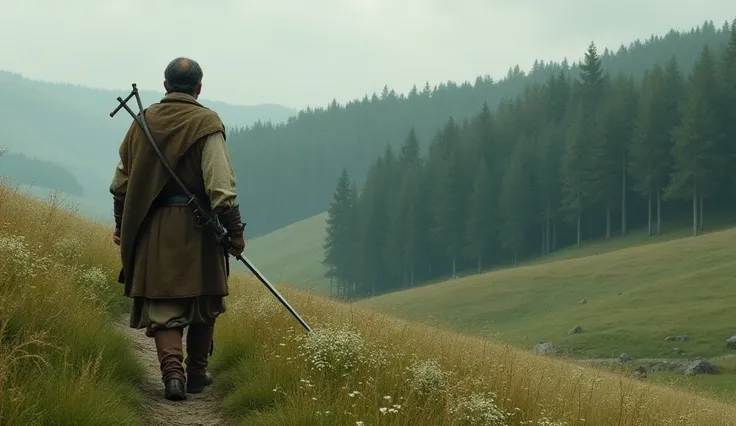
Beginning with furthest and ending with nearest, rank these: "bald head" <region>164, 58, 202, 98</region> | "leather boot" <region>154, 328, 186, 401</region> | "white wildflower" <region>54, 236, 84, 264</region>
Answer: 1. "white wildflower" <region>54, 236, 84, 264</region>
2. "bald head" <region>164, 58, 202, 98</region>
3. "leather boot" <region>154, 328, 186, 401</region>

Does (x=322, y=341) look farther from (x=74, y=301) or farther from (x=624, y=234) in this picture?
(x=624, y=234)

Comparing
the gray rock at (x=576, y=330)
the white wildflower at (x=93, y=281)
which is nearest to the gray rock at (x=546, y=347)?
the gray rock at (x=576, y=330)

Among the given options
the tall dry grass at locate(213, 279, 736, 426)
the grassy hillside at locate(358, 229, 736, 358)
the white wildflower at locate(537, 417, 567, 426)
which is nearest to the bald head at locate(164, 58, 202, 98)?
the tall dry grass at locate(213, 279, 736, 426)

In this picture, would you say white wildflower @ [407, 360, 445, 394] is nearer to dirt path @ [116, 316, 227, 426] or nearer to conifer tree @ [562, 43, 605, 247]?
dirt path @ [116, 316, 227, 426]

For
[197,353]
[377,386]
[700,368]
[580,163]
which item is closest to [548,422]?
[377,386]

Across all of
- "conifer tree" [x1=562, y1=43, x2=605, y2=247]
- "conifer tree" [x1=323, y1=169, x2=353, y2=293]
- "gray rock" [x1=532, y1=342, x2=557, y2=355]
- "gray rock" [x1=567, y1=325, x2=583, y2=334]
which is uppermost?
"conifer tree" [x1=562, y1=43, x2=605, y2=247]

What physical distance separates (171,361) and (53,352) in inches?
39.8

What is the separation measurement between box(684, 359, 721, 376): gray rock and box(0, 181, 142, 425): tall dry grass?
1194 inches

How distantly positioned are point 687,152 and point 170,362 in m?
76.2

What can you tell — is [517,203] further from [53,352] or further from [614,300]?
[53,352]

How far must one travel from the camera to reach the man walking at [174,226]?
595cm

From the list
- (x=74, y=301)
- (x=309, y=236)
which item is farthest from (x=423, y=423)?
(x=309, y=236)

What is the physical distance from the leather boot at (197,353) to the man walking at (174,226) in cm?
7

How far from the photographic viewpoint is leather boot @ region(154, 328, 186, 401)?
5.82 meters
